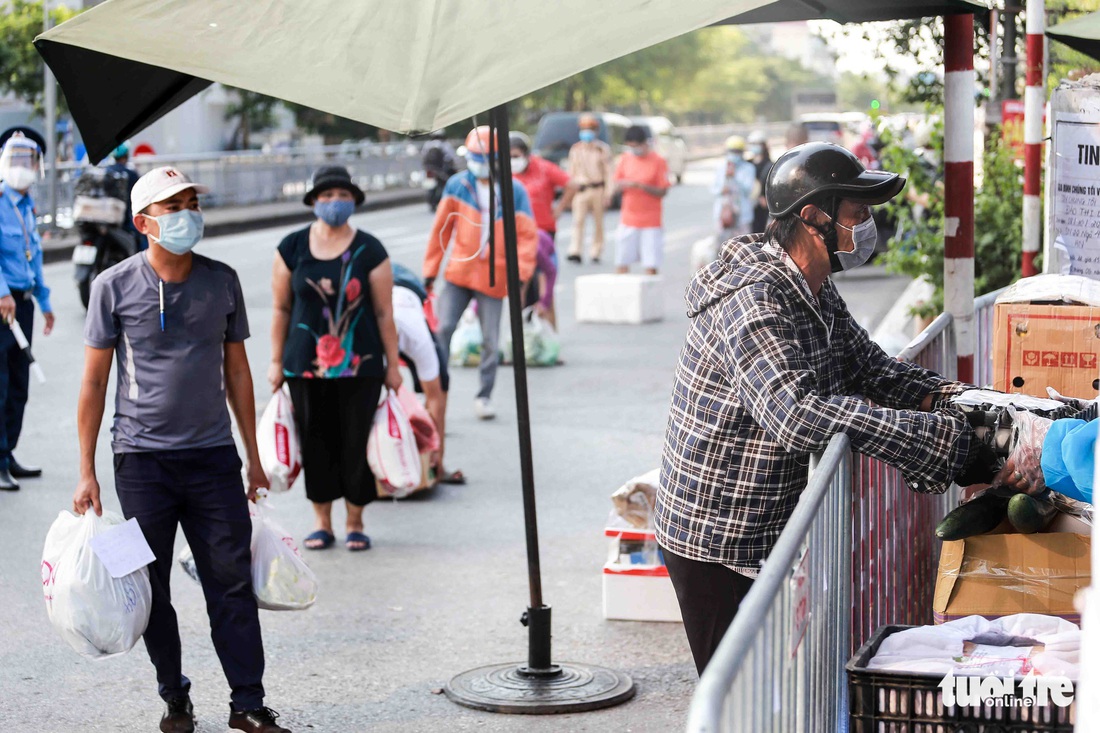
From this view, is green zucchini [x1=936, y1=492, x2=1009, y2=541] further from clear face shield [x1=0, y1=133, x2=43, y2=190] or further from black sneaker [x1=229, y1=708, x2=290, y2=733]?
clear face shield [x1=0, y1=133, x2=43, y2=190]

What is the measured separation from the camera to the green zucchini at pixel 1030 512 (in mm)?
3975

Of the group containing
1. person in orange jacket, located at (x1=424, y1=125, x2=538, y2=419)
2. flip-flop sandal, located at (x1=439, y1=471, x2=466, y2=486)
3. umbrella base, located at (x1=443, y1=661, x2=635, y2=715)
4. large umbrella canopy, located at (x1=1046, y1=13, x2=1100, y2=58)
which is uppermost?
large umbrella canopy, located at (x1=1046, y1=13, x2=1100, y2=58)

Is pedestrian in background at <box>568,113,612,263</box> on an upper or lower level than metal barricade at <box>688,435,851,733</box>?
upper

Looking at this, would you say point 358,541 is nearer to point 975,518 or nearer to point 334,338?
point 334,338

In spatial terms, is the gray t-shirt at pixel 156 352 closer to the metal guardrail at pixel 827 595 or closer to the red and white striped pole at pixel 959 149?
the metal guardrail at pixel 827 595

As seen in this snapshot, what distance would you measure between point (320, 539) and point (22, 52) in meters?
22.3

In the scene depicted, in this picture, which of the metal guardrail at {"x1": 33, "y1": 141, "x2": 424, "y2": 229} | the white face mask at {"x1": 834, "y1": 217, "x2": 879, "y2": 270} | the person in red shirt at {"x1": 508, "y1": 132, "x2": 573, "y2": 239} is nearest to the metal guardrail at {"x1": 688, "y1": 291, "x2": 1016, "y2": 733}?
the white face mask at {"x1": 834, "y1": 217, "x2": 879, "y2": 270}

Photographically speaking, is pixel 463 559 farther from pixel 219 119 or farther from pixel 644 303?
pixel 219 119

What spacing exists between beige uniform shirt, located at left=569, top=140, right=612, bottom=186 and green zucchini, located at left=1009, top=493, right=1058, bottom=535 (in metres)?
18.9

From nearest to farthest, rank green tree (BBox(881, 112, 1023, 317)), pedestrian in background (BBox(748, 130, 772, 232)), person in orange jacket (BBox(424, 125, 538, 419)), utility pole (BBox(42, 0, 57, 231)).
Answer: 1. green tree (BBox(881, 112, 1023, 317))
2. person in orange jacket (BBox(424, 125, 538, 419))
3. pedestrian in background (BBox(748, 130, 772, 232))
4. utility pole (BBox(42, 0, 57, 231))

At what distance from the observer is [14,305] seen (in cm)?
850

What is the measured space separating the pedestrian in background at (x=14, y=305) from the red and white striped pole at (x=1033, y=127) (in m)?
5.30

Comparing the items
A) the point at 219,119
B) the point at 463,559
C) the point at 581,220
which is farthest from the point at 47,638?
the point at 219,119

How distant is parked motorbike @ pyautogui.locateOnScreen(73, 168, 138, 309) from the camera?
559 inches
